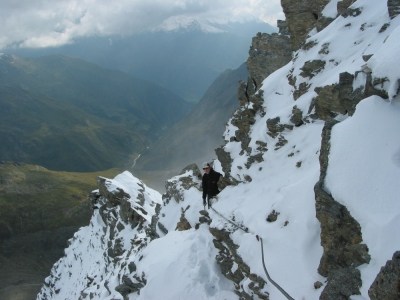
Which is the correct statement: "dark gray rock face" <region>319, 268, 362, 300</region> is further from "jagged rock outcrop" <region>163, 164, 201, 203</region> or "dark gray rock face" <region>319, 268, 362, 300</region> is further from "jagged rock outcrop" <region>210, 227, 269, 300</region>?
"jagged rock outcrop" <region>163, 164, 201, 203</region>

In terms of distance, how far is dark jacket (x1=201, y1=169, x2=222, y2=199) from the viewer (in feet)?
99.9

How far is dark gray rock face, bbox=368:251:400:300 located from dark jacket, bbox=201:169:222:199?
779 inches

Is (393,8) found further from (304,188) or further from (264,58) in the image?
(264,58)

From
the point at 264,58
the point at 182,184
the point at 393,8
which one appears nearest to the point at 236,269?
the point at 393,8

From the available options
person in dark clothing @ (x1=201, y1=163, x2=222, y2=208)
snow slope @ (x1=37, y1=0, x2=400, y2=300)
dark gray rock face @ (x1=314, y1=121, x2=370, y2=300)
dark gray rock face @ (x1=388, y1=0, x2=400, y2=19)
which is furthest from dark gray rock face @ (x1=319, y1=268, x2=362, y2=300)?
dark gray rock face @ (x1=388, y1=0, x2=400, y2=19)

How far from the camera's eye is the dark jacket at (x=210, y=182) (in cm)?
3044

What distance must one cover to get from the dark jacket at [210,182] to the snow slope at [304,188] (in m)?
1.03

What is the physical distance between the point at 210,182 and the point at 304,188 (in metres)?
11.1

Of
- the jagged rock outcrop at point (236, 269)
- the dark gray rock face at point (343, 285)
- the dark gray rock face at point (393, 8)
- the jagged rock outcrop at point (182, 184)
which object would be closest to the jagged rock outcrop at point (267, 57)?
the jagged rock outcrop at point (182, 184)

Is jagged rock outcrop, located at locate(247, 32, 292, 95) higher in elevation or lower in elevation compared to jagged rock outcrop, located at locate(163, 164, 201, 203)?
higher

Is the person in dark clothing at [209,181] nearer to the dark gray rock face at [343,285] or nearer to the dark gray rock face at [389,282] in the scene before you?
the dark gray rock face at [343,285]

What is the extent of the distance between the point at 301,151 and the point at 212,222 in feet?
23.8

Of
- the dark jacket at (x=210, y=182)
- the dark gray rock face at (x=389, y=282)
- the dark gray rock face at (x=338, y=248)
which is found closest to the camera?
the dark gray rock face at (x=389, y=282)

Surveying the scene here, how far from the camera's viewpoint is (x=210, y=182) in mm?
30672
